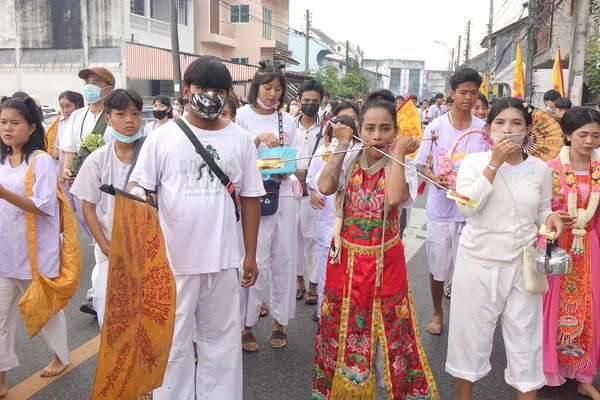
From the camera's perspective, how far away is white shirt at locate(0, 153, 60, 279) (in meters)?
3.61

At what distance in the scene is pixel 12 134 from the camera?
3.65 metres

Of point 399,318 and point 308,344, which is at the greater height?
point 399,318

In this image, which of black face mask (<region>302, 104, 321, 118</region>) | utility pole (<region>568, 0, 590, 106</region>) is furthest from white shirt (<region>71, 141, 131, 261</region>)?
utility pole (<region>568, 0, 590, 106</region>)

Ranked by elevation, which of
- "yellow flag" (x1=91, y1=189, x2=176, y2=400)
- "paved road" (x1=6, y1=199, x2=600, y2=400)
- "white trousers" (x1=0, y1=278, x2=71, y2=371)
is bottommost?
"paved road" (x1=6, y1=199, x2=600, y2=400)

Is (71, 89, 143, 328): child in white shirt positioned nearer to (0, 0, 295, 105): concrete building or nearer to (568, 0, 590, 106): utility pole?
(568, 0, 590, 106): utility pole

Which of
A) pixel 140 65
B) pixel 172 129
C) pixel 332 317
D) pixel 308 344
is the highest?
pixel 140 65

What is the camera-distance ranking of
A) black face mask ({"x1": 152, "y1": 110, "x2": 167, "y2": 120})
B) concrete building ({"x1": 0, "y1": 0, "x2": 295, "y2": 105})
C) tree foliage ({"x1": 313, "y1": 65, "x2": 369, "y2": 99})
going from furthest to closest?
tree foliage ({"x1": 313, "y1": 65, "x2": 369, "y2": 99}), concrete building ({"x1": 0, "y1": 0, "x2": 295, "y2": 105}), black face mask ({"x1": 152, "y1": 110, "x2": 167, "y2": 120})

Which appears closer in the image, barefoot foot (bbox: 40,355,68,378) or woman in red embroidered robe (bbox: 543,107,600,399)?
woman in red embroidered robe (bbox: 543,107,600,399)

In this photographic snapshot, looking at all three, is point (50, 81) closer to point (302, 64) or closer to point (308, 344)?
point (308, 344)

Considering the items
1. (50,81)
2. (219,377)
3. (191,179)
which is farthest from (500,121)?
(50,81)

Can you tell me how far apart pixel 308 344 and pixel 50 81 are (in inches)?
1018

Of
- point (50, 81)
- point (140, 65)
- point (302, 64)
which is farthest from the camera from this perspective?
point (302, 64)

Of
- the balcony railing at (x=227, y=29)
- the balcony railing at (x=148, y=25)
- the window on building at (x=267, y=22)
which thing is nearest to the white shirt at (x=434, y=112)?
the balcony railing at (x=148, y=25)

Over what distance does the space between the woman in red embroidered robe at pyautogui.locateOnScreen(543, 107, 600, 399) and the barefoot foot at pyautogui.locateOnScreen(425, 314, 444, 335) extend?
3.57 feet
